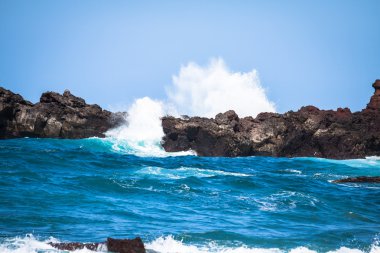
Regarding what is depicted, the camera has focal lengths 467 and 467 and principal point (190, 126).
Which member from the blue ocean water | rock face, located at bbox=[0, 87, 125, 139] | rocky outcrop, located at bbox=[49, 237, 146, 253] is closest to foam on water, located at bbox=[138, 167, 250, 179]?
the blue ocean water

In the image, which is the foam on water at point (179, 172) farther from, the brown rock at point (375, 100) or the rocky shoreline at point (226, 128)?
the brown rock at point (375, 100)

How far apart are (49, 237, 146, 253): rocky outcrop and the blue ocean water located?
0.36 meters

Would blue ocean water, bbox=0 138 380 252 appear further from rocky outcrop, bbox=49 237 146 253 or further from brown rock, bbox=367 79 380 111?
brown rock, bbox=367 79 380 111

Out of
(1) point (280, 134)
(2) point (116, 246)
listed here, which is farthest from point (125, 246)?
(1) point (280, 134)

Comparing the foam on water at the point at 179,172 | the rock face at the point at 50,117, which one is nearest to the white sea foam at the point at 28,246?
the foam on water at the point at 179,172

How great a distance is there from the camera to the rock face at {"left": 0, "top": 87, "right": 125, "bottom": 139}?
41375 millimetres

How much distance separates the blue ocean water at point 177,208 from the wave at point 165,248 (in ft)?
0.07

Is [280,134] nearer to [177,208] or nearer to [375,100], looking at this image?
[375,100]

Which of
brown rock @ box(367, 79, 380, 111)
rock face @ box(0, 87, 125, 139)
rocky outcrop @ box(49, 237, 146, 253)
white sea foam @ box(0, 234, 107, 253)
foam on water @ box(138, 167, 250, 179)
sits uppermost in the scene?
brown rock @ box(367, 79, 380, 111)

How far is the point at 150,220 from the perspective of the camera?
12.5 meters

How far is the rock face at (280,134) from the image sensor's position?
140 feet

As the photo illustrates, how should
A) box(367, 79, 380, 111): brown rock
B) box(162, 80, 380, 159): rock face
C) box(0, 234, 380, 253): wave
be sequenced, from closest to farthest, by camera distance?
1. box(0, 234, 380, 253): wave
2. box(162, 80, 380, 159): rock face
3. box(367, 79, 380, 111): brown rock

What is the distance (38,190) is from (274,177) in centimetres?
1192

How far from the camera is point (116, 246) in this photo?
819cm
